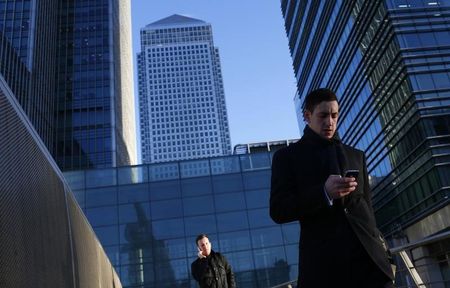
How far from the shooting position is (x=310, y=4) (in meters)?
58.1

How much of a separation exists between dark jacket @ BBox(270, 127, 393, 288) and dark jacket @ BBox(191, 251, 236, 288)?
15.1 feet

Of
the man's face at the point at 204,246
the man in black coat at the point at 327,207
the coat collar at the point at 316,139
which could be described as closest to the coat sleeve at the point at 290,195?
the man in black coat at the point at 327,207

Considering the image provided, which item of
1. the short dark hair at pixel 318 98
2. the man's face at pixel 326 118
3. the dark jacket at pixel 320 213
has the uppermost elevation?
the short dark hair at pixel 318 98

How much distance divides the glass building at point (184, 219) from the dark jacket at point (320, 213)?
27.0m

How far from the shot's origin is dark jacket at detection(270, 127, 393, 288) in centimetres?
211

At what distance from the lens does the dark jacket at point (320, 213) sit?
2.11 m

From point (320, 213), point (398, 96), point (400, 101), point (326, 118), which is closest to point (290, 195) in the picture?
point (320, 213)

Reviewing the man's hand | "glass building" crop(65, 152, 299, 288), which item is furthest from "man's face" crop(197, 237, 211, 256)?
"glass building" crop(65, 152, 299, 288)

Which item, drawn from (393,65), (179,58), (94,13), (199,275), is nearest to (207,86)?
(179,58)

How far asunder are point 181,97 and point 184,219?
487 feet

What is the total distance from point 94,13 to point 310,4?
39.9 m

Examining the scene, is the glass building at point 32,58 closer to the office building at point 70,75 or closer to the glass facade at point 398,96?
the office building at point 70,75

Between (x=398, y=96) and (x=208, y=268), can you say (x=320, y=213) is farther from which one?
(x=398, y=96)

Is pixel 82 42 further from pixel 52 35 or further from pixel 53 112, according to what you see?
pixel 53 112
